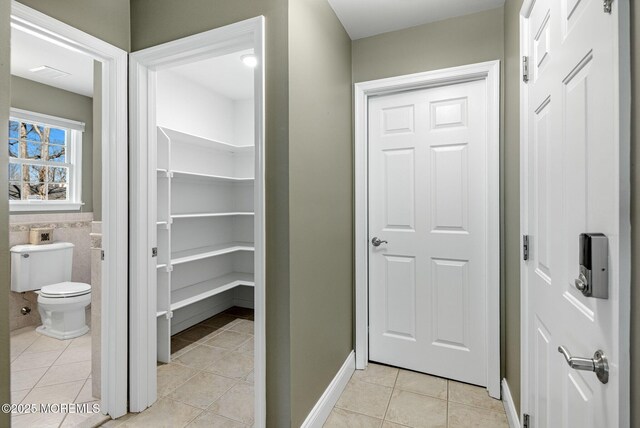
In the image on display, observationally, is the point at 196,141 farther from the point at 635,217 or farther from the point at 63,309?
the point at 635,217

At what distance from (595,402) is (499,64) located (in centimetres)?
189

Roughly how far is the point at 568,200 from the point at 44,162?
4620mm

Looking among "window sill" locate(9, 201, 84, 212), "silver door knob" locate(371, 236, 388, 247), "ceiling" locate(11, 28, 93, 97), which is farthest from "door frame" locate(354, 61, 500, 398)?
"window sill" locate(9, 201, 84, 212)

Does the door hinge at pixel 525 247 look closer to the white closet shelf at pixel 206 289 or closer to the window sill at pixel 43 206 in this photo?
the white closet shelf at pixel 206 289

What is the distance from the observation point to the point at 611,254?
69cm

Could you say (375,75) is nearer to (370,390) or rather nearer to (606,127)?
(606,127)

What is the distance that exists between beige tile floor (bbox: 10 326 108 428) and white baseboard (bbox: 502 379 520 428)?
88.5 inches

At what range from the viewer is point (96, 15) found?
168 cm

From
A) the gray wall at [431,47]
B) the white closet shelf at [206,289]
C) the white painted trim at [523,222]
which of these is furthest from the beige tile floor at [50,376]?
the gray wall at [431,47]

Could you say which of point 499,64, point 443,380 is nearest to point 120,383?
point 443,380

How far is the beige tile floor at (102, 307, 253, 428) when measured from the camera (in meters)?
1.80

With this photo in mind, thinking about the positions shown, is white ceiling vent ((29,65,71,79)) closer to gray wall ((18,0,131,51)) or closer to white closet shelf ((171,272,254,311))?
gray wall ((18,0,131,51))

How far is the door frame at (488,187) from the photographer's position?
6.50 ft

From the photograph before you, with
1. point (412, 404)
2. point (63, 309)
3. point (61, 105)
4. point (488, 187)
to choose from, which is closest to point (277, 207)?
point (488, 187)
